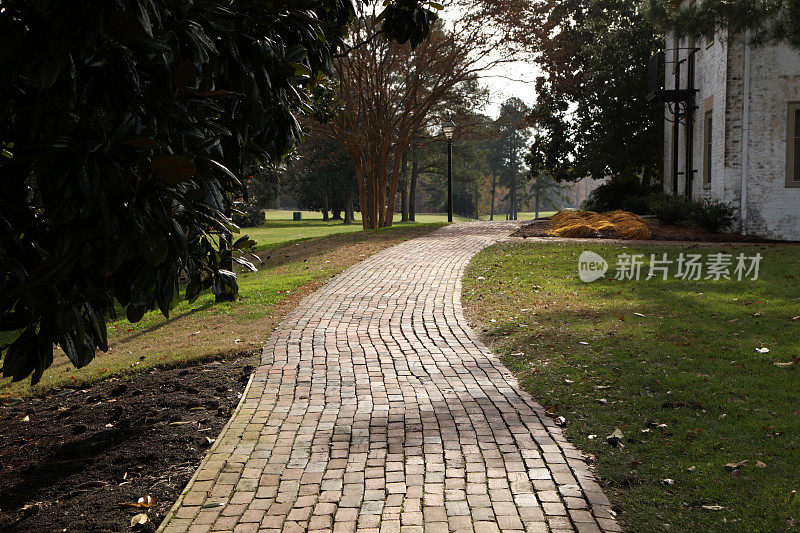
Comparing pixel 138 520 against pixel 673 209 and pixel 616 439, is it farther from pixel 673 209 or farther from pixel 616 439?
pixel 673 209

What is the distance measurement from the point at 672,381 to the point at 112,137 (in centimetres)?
491

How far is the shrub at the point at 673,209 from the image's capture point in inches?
683

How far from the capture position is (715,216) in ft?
52.6

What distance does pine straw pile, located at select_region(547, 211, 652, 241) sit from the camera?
1630 cm

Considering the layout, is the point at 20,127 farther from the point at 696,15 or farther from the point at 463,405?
the point at 696,15

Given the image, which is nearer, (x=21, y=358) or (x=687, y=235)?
(x=21, y=358)

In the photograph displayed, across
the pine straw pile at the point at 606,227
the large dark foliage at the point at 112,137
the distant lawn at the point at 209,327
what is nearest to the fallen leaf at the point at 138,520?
the large dark foliage at the point at 112,137

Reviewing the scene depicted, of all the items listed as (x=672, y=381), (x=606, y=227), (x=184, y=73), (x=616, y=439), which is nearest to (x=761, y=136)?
(x=606, y=227)

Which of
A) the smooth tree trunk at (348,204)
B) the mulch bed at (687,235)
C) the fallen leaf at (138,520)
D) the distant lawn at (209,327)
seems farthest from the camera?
the smooth tree trunk at (348,204)

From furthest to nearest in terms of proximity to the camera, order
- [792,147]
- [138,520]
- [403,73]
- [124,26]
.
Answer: [403,73]
[792,147]
[138,520]
[124,26]

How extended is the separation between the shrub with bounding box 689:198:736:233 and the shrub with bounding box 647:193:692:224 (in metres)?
0.45

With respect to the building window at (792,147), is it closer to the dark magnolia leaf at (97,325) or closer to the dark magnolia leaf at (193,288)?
the dark magnolia leaf at (193,288)

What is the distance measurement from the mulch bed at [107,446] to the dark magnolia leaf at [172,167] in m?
2.07

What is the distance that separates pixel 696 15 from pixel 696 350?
6254 millimetres
